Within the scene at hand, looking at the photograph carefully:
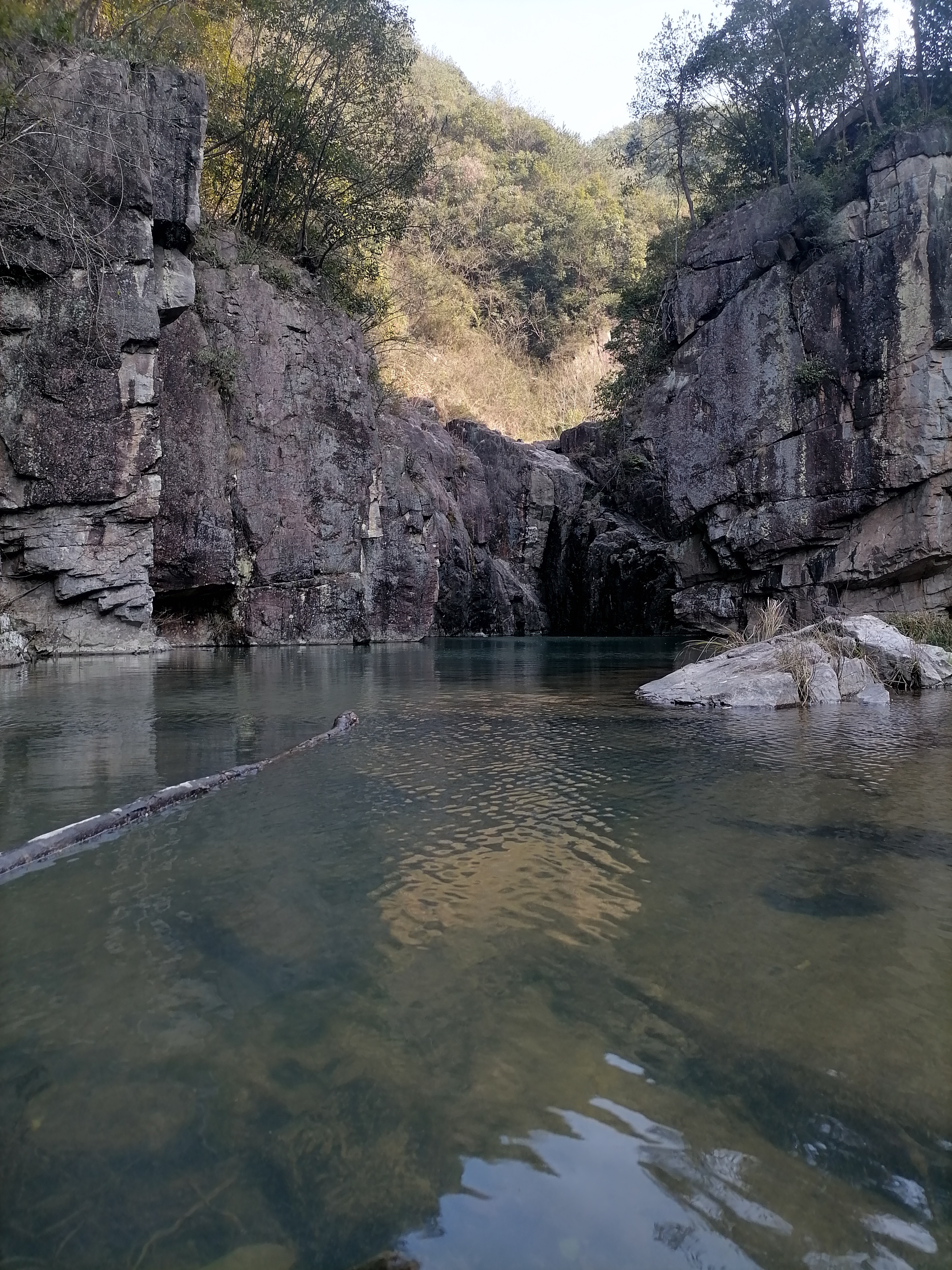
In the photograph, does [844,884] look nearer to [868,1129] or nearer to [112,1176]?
[868,1129]

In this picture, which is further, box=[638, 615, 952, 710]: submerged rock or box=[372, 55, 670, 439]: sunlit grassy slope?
box=[372, 55, 670, 439]: sunlit grassy slope

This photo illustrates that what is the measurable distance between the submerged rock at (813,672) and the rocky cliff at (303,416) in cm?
793

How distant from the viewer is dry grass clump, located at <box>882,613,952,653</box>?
488 inches

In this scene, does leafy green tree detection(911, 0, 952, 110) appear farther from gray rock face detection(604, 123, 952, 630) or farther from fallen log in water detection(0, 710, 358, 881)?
fallen log in water detection(0, 710, 358, 881)

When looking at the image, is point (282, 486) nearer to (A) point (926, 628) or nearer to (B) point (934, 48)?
(A) point (926, 628)

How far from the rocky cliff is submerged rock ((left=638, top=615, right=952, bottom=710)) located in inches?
312

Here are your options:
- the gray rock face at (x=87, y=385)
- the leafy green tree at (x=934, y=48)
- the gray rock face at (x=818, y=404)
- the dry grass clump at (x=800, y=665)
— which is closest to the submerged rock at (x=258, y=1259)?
the dry grass clump at (x=800, y=665)

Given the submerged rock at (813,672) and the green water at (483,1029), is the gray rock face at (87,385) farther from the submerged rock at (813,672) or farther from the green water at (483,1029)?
the green water at (483,1029)

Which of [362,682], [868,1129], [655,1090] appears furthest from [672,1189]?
[362,682]

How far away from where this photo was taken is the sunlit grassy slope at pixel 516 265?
131 ft

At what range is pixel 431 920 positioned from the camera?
2.53m

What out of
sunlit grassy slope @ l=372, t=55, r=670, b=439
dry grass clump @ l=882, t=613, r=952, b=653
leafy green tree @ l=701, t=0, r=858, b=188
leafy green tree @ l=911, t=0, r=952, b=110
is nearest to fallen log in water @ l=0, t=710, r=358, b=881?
Answer: dry grass clump @ l=882, t=613, r=952, b=653

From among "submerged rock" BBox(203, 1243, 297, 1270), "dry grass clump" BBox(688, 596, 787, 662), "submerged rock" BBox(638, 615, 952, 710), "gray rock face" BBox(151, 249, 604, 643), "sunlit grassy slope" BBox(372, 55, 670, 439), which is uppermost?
"sunlit grassy slope" BBox(372, 55, 670, 439)

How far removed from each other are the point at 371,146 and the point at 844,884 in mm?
24685
